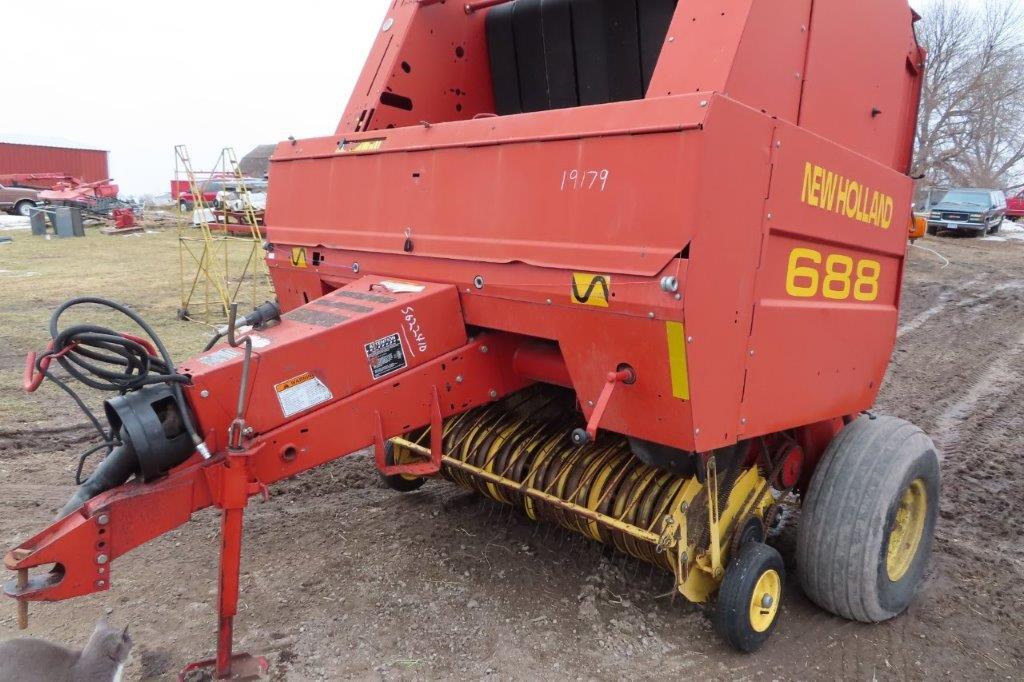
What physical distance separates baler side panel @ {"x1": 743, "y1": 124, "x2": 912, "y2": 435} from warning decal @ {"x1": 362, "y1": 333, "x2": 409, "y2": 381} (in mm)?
1160

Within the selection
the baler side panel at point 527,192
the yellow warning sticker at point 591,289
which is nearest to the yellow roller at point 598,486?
the yellow warning sticker at point 591,289

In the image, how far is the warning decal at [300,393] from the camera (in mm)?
2258

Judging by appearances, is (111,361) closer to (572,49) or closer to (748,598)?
(748,598)

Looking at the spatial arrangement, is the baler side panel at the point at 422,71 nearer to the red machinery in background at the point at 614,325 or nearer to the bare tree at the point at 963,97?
the red machinery in background at the point at 614,325

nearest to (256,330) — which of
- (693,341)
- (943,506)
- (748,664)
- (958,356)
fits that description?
(693,341)

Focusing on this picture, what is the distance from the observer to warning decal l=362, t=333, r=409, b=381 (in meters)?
2.43

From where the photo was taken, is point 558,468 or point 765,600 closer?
point 765,600

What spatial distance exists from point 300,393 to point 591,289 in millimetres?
965

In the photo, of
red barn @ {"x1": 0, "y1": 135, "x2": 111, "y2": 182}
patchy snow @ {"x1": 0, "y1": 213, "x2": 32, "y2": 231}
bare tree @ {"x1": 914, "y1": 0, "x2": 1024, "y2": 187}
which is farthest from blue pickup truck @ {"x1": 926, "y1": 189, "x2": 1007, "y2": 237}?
red barn @ {"x1": 0, "y1": 135, "x2": 111, "y2": 182}

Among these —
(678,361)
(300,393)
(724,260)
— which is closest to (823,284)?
(724,260)

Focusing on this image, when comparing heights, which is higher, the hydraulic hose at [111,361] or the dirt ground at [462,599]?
the hydraulic hose at [111,361]

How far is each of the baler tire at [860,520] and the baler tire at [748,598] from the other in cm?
22

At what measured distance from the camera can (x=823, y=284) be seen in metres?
2.69

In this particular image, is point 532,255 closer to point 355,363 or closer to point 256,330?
point 355,363
